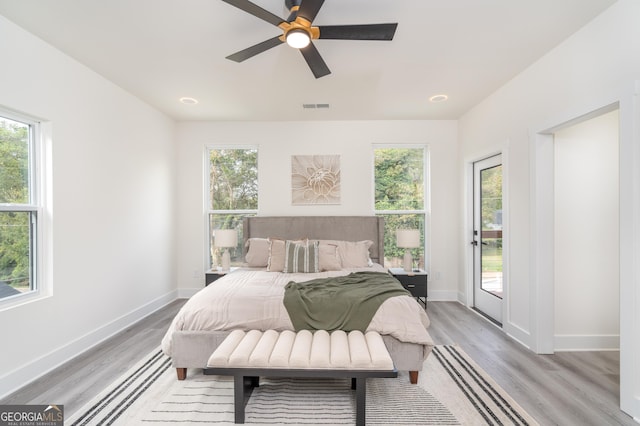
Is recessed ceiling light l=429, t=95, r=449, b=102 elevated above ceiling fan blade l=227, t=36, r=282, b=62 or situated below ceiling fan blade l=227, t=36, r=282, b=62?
above

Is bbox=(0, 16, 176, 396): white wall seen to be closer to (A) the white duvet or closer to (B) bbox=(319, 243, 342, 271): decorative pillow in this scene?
(A) the white duvet

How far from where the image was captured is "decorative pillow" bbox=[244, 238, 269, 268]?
13.0ft

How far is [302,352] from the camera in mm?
1862

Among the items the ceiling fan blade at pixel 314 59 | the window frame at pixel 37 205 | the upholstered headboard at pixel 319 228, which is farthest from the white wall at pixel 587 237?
the window frame at pixel 37 205

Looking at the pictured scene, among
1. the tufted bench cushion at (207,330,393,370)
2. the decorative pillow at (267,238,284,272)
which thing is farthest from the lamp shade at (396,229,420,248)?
the tufted bench cushion at (207,330,393,370)

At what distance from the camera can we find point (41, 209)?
8.33ft

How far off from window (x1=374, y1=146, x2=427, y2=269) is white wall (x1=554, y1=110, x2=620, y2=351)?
1970 millimetres

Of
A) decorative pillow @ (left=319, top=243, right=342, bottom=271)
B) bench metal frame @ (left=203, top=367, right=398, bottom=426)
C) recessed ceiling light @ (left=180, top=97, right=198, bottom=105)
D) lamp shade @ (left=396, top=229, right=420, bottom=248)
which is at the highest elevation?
recessed ceiling light @ (left=180, top=97, right=198, bottom=105)

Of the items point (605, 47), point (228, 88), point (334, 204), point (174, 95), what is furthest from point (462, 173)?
point (174, 95)

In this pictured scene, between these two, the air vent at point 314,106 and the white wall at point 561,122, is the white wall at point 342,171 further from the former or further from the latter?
the white wall at point 561,122

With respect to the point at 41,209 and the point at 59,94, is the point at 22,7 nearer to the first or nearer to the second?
the point at 59,94

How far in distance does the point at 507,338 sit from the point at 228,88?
4195mm

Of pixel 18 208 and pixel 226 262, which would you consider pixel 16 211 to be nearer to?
pixel 18 208

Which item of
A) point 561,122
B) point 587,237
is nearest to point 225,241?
point 561,122
